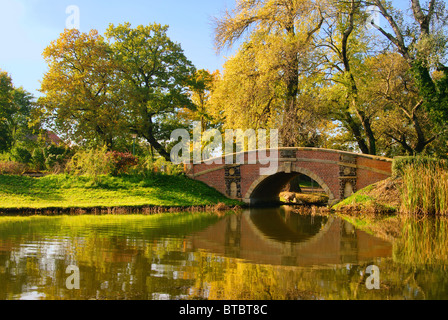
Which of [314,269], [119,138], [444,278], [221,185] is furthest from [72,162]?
[444,278]

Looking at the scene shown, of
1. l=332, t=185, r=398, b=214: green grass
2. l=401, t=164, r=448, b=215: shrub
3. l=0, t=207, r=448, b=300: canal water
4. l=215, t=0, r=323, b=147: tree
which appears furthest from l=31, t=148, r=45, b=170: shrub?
l=401, t=164, r=448, b=215: shrub

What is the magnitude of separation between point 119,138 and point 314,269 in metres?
23.6

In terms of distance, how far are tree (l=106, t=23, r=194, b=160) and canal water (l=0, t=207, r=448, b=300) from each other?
20.5m

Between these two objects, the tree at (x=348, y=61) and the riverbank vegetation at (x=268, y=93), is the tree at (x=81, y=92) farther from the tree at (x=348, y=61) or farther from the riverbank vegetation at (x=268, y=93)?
the tree at (x=348, y=61)

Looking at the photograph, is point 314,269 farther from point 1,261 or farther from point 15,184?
point 15,184

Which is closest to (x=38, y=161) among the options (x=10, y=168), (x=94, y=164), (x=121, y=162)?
(x=10, y=168)

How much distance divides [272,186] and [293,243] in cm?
1450

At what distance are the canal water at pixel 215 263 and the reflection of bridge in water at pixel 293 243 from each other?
0.07 feet

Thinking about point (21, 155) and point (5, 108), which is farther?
point (5, 108)

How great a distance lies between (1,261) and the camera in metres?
7.32

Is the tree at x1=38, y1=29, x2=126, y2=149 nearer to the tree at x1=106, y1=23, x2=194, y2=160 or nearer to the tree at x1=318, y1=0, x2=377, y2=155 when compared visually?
the tree at x1=106, y1=23, x2=194, y2=160

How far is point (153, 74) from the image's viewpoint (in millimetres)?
33156

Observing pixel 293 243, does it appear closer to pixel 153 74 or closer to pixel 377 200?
pixel 377 200
